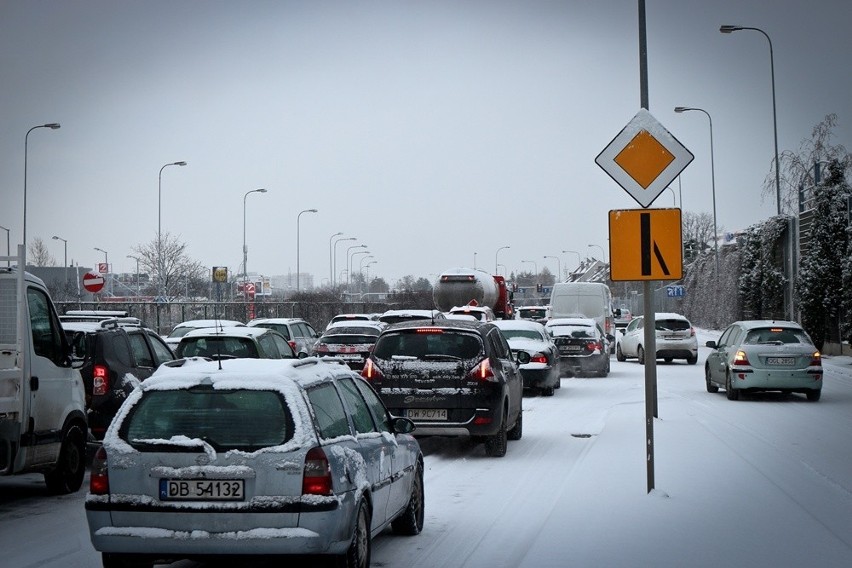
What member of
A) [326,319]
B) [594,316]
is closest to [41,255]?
Answer: [326,319]

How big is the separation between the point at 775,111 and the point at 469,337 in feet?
102

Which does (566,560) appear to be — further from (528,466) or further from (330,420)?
(528,466)

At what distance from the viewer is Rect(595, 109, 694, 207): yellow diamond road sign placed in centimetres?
1041

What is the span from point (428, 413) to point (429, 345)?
901mm

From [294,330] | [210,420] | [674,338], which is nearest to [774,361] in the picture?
[294,330]

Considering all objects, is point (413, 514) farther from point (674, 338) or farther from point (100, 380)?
point (674, 338)

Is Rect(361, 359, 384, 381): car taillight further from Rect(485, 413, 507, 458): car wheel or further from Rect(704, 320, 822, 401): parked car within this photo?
Rect(704, 320, 822, 401): parked car

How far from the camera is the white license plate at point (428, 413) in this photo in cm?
1346

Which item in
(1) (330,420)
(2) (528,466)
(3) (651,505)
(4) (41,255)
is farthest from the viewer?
(4) (41,255)

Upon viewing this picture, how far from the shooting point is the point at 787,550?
8023mm

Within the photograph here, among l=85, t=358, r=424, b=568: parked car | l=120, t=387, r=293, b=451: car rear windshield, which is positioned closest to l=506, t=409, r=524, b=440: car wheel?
l=85, t=358, r=424, b=568: parked car

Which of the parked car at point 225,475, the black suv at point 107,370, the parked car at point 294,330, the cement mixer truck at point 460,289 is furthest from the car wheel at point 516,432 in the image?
the cement mixer truck at point 460,289

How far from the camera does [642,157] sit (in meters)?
10.5

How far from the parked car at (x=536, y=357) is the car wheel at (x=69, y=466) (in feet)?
41.2
